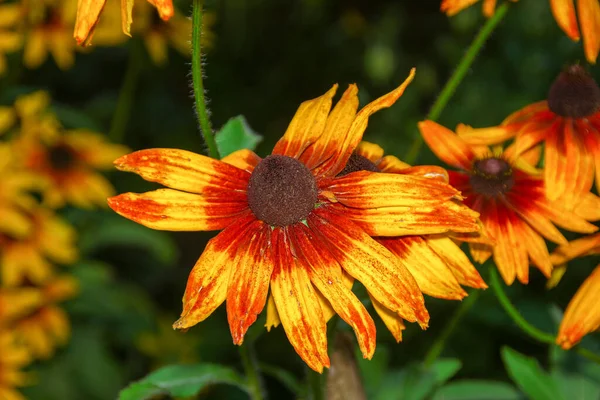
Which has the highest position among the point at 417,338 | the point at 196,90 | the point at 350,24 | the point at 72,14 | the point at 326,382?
the point at 196,90

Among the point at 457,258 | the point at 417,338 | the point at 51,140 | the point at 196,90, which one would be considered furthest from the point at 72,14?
the point at 457,258

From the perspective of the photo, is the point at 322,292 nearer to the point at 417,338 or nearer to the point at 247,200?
the point at 247,200

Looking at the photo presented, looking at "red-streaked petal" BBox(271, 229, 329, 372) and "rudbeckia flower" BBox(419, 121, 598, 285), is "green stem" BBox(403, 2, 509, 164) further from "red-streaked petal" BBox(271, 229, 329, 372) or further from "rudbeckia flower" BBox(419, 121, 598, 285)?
"red-streaked petal" BBox(271, 229, 329, 372)

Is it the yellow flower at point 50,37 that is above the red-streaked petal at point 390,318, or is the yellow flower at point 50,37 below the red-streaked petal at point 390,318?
below

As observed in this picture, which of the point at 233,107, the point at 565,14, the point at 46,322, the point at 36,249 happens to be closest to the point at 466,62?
the point at 565,14

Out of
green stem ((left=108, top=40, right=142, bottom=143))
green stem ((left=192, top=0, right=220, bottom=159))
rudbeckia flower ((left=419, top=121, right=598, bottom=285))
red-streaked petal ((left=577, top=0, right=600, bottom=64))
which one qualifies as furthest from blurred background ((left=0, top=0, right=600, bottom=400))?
green stem ((left=192, top=0, right=220, bottom=159))

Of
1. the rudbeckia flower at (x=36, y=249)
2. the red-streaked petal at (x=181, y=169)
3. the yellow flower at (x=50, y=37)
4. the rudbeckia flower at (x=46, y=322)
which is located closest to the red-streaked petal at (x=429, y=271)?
the red-streaked petal at (x=181, y=169)

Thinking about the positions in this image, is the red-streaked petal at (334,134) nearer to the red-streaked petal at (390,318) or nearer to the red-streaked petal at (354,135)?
the red-streaked petal at (354,135)
